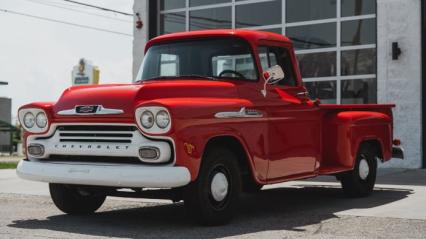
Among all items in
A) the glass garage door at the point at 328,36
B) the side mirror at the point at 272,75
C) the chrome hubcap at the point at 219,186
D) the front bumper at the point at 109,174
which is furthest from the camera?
the glass garage door at the point at 328,36

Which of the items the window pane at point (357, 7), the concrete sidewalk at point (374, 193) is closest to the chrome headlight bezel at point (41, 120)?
the concrete sidewalk at point (374, 193)

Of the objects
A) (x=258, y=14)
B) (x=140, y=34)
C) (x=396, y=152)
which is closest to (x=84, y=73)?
(x=140, y=34)

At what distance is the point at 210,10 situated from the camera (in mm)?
16984

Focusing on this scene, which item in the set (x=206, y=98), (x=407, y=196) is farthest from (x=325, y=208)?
(x=206, y=98)

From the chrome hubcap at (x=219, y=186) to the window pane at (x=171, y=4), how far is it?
1129 cm

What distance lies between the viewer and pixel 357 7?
1502cm

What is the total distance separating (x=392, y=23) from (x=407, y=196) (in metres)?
5.78

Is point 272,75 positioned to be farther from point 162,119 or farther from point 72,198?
point 72,198

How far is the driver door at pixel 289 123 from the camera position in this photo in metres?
7.41

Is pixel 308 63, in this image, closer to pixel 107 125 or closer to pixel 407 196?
pixel 407 196

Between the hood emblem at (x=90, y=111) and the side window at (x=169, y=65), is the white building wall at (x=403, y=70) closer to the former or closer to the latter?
the side window at (x=169, y=65)

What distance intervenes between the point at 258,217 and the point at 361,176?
8.07 feet

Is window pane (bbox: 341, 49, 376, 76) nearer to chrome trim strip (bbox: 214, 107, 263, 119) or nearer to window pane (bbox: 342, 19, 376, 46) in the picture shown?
window pane (bbox: 342, 19, 376, 46)

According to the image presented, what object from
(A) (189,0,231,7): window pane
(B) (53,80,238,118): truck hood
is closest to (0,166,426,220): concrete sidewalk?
(B) (53,80,238,118): truck hood
